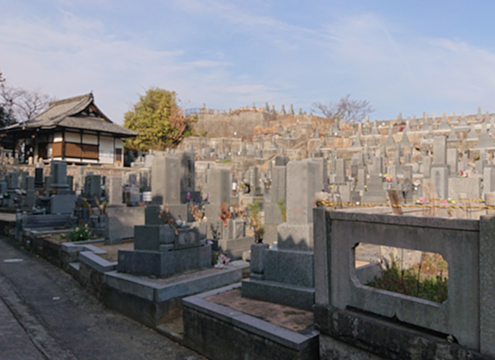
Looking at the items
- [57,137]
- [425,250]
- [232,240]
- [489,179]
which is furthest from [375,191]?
[57,137]

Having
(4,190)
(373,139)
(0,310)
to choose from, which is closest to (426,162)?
(373,139)

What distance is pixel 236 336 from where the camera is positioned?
3.99 metres

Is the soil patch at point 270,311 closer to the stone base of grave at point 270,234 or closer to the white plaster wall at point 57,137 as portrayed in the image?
the stone base of grave at point 270,234

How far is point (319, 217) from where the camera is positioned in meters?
3.33

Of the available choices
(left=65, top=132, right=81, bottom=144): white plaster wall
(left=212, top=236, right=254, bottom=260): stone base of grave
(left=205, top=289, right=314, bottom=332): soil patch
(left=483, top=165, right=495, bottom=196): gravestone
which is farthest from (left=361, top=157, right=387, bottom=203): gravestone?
(left=65, top=132, right=81, bottom=144): white plaster wall

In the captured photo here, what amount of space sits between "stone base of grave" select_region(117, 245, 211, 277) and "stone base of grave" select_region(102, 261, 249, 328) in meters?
0.13

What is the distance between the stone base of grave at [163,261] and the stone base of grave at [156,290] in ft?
0.42

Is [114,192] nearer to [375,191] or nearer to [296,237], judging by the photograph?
[296,237]

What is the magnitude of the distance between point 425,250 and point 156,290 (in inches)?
153

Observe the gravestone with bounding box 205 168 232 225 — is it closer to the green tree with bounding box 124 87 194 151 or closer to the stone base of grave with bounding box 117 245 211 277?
the stone base of grave with bounding box 117 245 211 277

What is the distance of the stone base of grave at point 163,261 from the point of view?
5.91m

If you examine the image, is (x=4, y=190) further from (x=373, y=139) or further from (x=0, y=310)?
(x=373, y=139)

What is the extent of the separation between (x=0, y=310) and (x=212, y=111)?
5283 cm

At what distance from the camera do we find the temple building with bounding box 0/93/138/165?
30938mm
